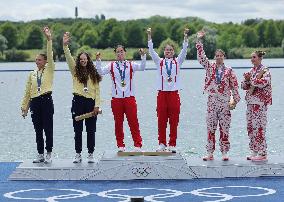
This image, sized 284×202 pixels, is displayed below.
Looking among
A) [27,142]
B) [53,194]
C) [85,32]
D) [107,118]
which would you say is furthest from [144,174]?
[85,32]

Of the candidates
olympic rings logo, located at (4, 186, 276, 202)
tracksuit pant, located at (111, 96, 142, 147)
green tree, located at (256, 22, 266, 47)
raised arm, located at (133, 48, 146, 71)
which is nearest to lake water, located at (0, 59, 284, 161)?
tracksuit pant, located at (111, 96, 142, 147)

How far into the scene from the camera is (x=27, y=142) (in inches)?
821

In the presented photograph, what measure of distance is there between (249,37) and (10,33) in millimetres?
39876

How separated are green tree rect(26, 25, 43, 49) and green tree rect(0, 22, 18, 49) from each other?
2262mm

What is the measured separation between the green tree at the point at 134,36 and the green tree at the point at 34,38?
48.4 feet

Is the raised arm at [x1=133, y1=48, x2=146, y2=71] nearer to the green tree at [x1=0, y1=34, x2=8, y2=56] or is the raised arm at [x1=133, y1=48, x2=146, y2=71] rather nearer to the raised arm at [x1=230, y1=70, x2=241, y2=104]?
Result: the raised arm at [x1=230, y1=70, x2=241, y2=104]

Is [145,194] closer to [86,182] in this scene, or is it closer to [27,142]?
[86,182]

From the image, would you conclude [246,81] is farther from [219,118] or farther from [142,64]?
[142,64]

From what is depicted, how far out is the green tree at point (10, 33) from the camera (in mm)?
128125

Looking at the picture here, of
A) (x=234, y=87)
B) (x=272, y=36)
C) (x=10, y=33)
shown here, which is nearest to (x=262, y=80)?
(x=234, y=87)

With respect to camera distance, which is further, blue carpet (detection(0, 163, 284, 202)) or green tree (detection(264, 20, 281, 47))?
green tree (detection(264, 20, 281, 47))

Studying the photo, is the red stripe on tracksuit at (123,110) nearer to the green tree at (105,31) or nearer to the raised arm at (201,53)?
the raised arm at (201,53)

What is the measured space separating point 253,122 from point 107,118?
1692cm

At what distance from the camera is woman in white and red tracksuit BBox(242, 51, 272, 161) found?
12453 mm
